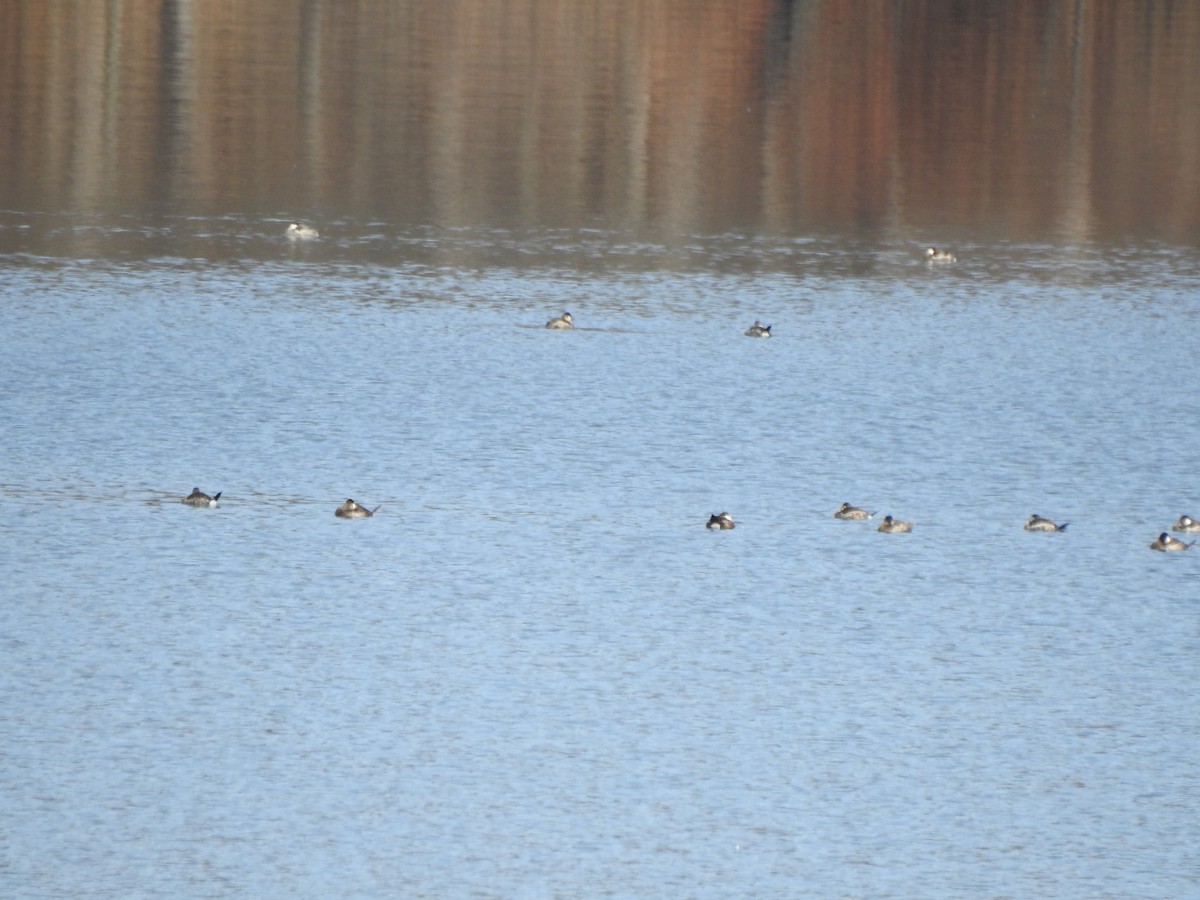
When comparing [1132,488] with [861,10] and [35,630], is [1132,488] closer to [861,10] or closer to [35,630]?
[35,630]

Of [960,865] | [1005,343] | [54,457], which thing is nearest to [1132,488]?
[1005,343]

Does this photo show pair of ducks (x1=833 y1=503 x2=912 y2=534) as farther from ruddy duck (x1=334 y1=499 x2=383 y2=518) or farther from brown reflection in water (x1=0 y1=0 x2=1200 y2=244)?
brown reflection in water (x1=0 y1=0 x2=1200 y2=244)

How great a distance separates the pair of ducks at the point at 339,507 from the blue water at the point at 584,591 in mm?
148

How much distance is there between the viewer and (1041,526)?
66.3 feet

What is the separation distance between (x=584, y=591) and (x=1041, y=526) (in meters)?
4.60

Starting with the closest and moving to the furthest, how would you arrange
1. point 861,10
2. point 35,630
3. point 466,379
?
point 35,630 < point 466,379 < point 861,10

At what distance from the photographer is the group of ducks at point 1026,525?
19.7 m

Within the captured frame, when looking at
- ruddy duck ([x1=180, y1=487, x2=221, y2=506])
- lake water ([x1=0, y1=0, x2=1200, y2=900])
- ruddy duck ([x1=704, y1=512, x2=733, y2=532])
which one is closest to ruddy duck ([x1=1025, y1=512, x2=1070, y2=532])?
lake water ([x1=0, y1=0, x2=1200, y2=900])

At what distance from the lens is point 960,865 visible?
44.6 ft

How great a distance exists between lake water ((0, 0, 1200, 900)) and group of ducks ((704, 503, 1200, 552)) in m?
0.19

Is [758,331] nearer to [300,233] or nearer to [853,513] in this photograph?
[853,513]

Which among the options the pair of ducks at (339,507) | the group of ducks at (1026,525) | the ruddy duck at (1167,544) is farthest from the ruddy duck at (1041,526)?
the pair of ducks at (339,507)

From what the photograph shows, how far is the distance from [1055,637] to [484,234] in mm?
17244

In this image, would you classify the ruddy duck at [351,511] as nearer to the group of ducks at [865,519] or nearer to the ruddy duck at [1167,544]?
the group of ducks at [865,519]
